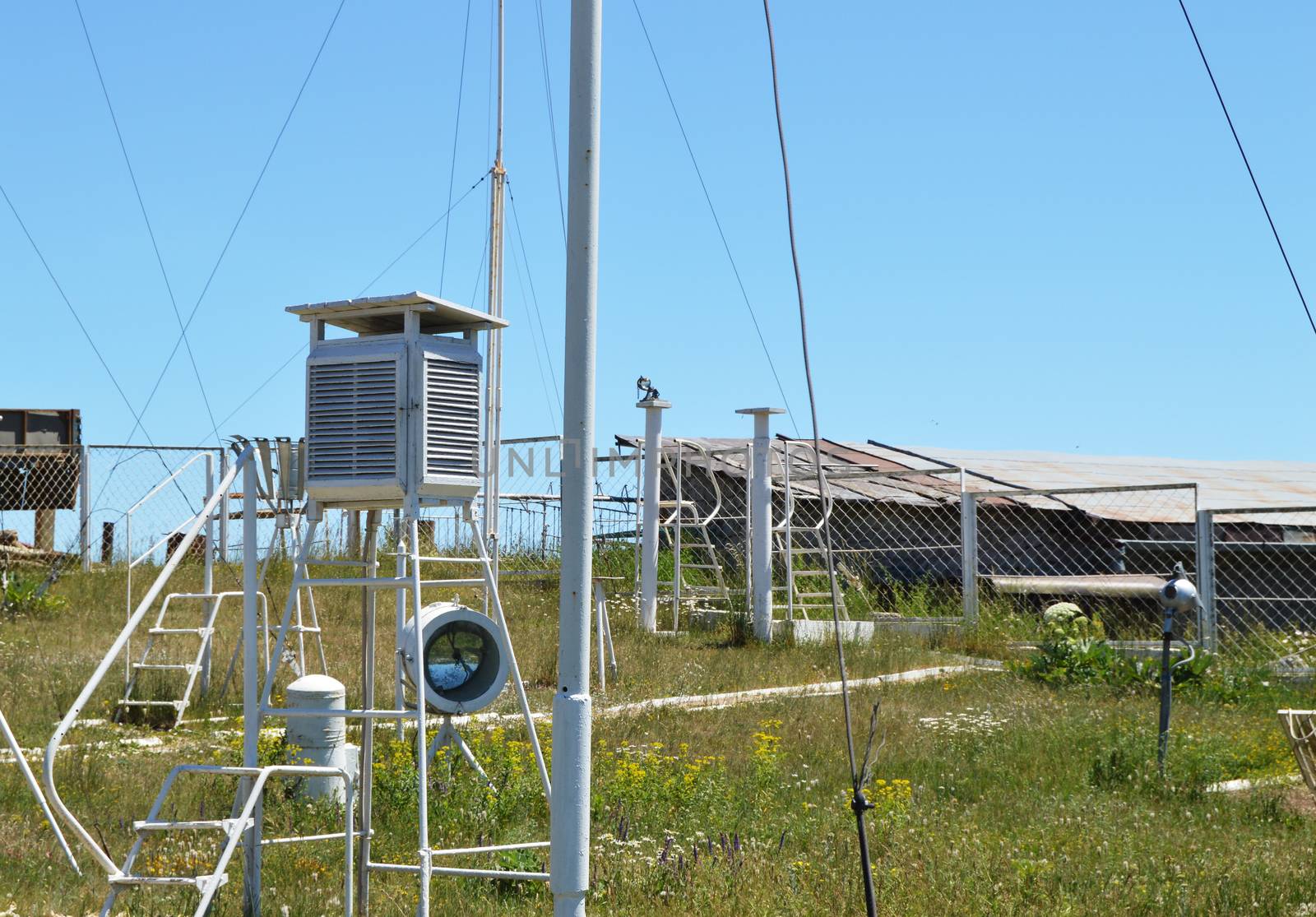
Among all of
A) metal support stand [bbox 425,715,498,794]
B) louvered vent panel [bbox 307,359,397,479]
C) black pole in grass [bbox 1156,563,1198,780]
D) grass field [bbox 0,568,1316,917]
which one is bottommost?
grass field [bbox 0,568,1316,917]

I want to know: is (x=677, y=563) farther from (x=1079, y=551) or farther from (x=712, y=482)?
(x=1079, y=551)

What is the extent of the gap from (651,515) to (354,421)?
11.0 m

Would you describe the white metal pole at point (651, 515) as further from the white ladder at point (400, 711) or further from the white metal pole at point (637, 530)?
the white ladder at point (400, 711)

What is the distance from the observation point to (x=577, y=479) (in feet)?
16.1

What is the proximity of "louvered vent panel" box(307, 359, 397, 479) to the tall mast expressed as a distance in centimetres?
911

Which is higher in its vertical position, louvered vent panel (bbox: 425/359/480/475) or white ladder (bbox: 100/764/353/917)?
louvered vent panel (bbox: 425/359/480/475)

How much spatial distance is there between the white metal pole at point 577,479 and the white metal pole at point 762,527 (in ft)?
38.9

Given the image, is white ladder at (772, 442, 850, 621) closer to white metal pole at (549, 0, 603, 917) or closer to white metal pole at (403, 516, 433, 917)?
white metal pole at (403, 516, 433, 917)

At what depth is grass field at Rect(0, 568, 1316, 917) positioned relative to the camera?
6664 mm

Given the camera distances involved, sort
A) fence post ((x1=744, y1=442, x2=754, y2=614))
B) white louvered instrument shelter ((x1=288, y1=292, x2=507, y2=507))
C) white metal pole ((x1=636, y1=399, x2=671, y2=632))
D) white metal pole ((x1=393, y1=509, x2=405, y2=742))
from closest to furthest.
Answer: white louvered instrument shelter ((x1=288, y1=292, x2=507, y2=507)) < white metal pole ((x1=393, y1=509, x2=405, y2=742)) < fence post ((x1=744, y1=442, x2=754, y2=614)) < white metal pole ((x1=636, y1=399, x2=671, y2=632))

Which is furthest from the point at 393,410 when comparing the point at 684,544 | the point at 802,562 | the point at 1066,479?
the point at 1066,479

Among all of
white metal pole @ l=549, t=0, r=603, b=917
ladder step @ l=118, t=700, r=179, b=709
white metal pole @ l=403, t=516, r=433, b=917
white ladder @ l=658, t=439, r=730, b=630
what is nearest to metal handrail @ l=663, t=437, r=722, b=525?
white ladder @ l=658, t=439, r=730, b=630

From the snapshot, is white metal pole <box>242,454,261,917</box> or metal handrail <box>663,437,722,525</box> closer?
white metal pole <box>242,454,261,917</box>

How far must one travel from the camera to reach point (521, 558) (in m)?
20.3
